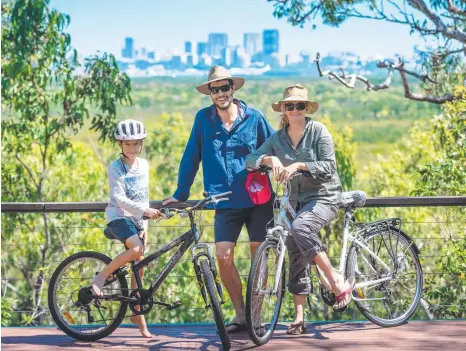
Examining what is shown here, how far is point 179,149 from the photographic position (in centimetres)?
4116

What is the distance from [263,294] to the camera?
17.9ft

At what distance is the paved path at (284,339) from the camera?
18.1 ft

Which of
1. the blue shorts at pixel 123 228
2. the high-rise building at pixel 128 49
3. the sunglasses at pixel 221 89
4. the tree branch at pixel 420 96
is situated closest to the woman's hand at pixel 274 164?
the sunglasses at pixel 221 89

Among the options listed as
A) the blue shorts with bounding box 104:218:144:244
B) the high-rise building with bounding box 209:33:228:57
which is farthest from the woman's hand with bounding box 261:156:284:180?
the high-rise building with bounding box 209:33:228:57

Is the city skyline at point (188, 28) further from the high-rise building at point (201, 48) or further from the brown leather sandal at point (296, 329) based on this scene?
the brown leather sandal at point (296, 329)

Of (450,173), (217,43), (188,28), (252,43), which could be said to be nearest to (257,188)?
(450,173)

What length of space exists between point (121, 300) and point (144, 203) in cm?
58

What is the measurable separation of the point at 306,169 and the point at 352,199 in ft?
2.03

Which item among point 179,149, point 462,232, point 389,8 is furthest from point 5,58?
point 179,149

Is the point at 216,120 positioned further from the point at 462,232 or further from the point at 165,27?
the point at 165,27

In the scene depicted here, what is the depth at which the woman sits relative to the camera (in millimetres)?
5391

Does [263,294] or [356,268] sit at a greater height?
[356,268]

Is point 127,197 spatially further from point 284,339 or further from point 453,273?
point 453,273

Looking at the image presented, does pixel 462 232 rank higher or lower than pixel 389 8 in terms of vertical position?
lower
